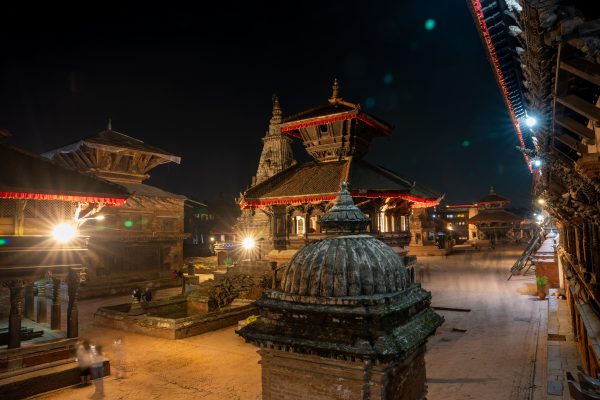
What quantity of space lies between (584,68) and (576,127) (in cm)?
230

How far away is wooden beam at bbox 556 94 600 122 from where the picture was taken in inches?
171

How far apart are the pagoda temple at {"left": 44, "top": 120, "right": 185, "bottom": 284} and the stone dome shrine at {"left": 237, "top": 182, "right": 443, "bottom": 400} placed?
24.0 m

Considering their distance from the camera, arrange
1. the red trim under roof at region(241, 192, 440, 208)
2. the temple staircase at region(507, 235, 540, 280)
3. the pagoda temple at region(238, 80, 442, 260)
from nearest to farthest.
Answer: the red trim under roof at region(241, 192, 440, 208)
the pagoda temple at region(238, 80, 442, 260)
the temple staircase at region(507, 235, 540, 280)

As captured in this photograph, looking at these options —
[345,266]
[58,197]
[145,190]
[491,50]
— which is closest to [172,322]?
[58,197]

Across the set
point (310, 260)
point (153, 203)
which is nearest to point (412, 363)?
point (310, 260)

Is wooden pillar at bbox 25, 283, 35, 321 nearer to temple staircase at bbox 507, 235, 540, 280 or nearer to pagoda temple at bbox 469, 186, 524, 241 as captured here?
temple staircase at bbox 507, 235, 540, 280

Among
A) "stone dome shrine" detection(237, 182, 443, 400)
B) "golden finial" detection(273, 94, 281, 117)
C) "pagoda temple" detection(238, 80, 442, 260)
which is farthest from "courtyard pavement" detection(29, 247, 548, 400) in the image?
"golden finial" detection(273, 94, 281, 117)

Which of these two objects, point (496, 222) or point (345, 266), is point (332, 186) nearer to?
point (345, 266)

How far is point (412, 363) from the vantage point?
13.4 ft

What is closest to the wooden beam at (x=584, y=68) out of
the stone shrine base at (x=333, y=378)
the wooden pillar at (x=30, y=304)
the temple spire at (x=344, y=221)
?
the temple spire at (x=344, y=221)

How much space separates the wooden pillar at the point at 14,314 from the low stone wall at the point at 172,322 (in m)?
4.70

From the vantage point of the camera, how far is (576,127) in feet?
18.5

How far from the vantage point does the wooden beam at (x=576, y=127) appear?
5473 mm

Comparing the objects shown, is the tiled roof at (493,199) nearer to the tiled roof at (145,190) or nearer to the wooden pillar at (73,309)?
the tiled roof at (145,190)
